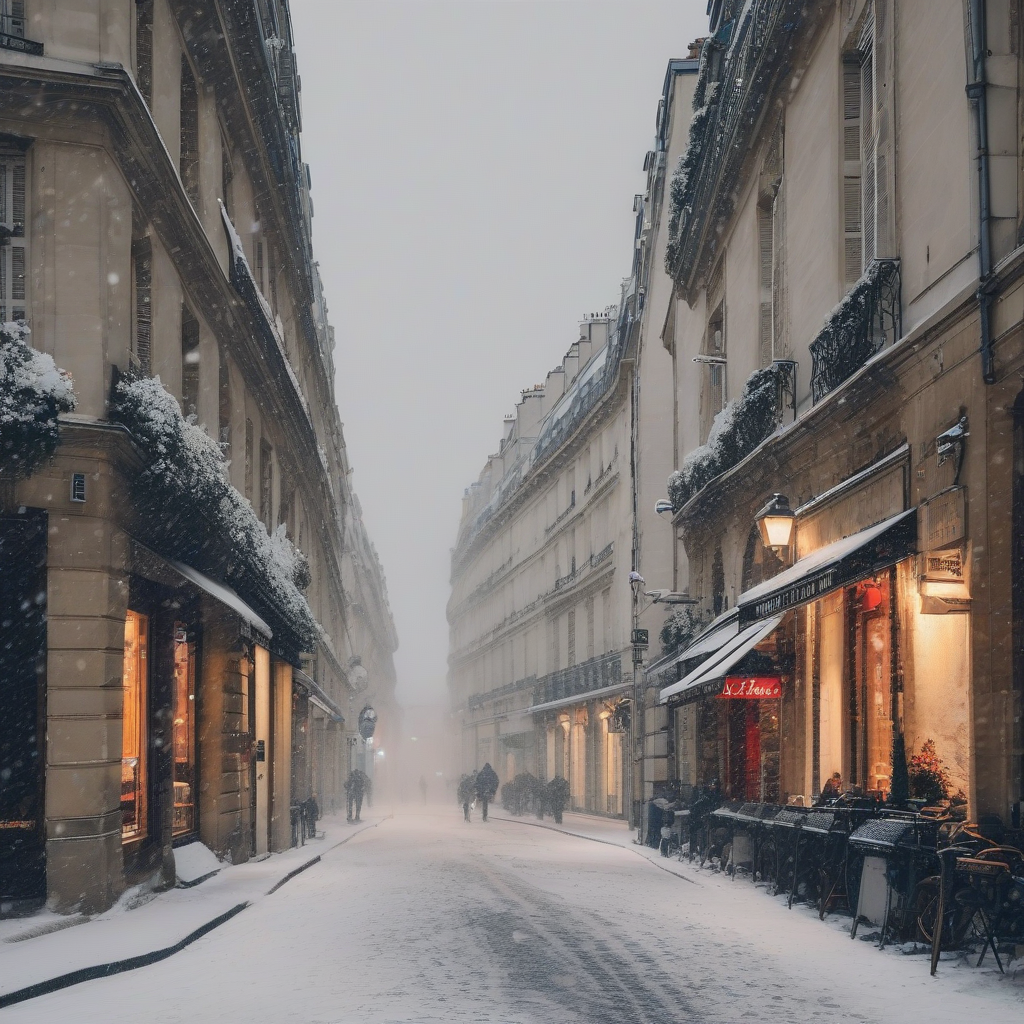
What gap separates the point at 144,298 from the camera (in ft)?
57.1

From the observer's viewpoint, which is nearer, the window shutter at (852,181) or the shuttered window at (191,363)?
the window shutter at (852,181)

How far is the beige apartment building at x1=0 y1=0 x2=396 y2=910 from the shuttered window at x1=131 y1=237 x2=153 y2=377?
0.03m

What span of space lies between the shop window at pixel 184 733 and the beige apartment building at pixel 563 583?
17.4 m

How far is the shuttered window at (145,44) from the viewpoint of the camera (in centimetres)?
1723

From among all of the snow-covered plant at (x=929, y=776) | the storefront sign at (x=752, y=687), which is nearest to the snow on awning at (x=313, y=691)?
the storefront sign at (x=752, y=687)

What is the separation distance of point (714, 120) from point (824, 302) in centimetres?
820

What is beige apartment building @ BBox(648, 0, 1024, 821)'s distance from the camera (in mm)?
12547

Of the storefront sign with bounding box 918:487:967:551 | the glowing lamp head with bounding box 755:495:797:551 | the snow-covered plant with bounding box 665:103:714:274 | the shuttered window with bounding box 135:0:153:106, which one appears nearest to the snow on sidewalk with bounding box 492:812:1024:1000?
the storefront sign with bounding box 918:487:967:551

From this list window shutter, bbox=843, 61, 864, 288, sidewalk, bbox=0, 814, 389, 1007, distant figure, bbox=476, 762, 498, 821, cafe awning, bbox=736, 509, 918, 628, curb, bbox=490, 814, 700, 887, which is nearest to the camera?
sidewalk, bbox=0, 814, 389, 1007

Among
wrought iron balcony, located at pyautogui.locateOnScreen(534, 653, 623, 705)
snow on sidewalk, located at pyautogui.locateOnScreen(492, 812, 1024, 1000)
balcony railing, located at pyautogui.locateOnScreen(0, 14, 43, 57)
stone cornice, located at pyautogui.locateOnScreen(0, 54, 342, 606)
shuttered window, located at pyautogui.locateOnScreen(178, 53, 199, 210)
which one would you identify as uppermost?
shuttered window, located at pyautogui.locateOnScreen(178, 53, 199, 210)

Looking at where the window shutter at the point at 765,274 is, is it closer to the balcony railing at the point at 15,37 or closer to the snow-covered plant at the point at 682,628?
the snow-covered plant at the point at 682,628

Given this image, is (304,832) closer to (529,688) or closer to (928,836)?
(928,836)

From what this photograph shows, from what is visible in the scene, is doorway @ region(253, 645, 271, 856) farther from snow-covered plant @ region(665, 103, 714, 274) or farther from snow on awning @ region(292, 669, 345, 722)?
snow-covered plant @ region(665, 103, 714, 274)

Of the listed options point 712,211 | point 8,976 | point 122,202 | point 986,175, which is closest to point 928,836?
point 986,175
